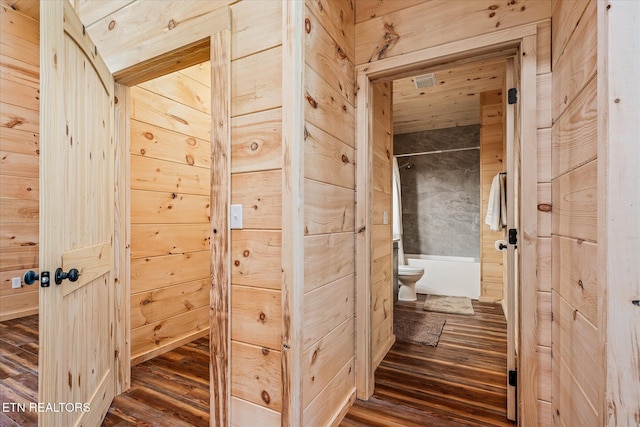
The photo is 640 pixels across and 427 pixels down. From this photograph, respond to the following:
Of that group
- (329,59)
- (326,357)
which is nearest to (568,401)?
(326,357)

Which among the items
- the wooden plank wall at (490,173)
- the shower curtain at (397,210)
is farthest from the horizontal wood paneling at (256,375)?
the shower curtain at (397,210)

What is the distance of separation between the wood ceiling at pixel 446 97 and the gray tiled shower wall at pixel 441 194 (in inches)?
9.5

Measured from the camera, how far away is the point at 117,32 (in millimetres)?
1905

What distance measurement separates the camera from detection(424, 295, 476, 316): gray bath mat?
12.0ft

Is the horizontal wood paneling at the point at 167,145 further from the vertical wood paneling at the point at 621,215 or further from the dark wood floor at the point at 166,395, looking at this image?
the vertical wood paneling at the point at 621,215

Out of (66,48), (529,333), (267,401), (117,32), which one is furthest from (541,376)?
(117,32)

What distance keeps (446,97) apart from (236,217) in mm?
3581

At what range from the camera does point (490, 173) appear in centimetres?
409

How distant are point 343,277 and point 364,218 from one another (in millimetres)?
387

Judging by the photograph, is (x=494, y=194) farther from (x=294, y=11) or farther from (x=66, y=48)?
(x=66, y=48)

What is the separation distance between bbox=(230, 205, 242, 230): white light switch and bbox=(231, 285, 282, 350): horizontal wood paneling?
291mm

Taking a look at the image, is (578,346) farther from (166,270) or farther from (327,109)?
(166,270)

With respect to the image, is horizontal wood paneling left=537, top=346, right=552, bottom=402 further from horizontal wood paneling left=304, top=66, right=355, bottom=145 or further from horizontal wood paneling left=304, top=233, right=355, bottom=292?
horizontal wood paneling left=304, top=66, right=355, bottom=145

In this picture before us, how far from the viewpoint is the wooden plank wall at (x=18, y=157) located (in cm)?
313
